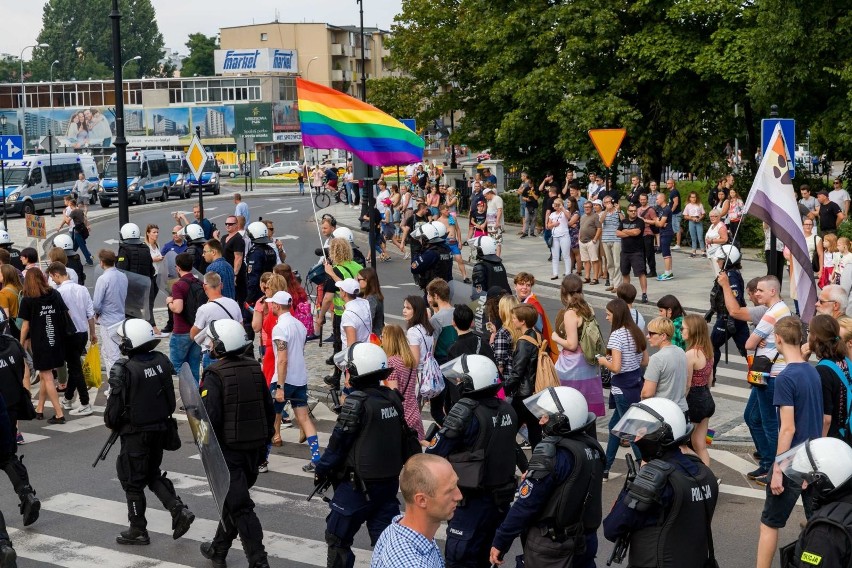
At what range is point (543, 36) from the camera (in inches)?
1217

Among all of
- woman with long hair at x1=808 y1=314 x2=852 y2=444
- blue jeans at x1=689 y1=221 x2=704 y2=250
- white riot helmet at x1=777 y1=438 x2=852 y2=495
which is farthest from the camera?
blue jeans at x1=689 y1=221 x2=704 y2=250

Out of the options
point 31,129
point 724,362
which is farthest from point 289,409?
point 31,129

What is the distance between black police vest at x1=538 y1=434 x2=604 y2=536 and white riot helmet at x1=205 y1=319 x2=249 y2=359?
266 cm

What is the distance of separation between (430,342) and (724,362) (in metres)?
6.60

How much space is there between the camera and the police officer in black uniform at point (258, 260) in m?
14.8

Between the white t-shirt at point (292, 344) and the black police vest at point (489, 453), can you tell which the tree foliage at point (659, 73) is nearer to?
the white t-shirt at point (292, 344)

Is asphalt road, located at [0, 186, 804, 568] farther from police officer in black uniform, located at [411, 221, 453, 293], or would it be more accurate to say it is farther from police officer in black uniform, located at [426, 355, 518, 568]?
police officer in black uniform, located at [411, 221, 453, 293]

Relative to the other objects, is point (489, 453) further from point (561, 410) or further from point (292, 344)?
point (292, 344)

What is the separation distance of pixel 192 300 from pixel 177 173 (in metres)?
40.6

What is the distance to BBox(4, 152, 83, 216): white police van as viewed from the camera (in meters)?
42.2

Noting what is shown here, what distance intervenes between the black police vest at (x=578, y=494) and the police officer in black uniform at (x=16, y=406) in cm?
474

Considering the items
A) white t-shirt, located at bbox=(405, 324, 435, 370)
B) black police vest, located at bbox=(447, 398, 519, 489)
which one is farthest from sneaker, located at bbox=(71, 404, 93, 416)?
black police vest, located at bbox=(447, 398, 519, 489)

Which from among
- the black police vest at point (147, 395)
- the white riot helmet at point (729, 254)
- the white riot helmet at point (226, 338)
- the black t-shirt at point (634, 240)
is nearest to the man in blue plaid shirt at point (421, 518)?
the white riot helmet at point (226, 338)

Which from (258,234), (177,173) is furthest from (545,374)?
(177,173)
